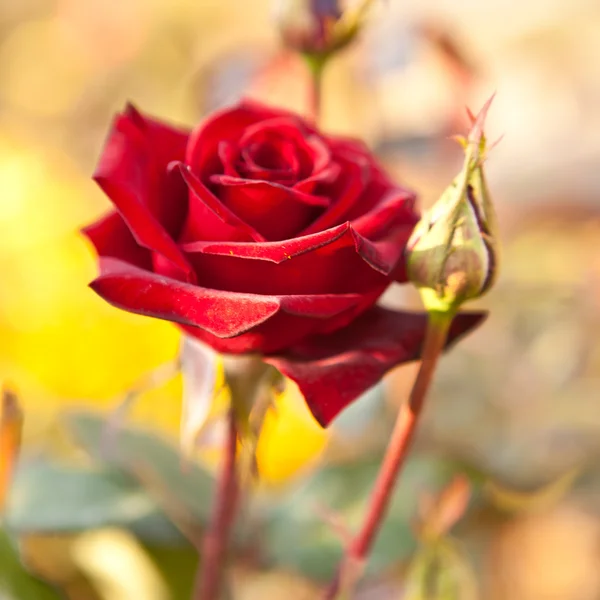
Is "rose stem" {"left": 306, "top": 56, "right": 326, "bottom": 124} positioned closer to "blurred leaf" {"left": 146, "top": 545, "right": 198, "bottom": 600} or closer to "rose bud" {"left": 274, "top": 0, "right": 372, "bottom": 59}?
"rose bud" {"left": 274, "top": 0, "right": 372, "bottom": 59}

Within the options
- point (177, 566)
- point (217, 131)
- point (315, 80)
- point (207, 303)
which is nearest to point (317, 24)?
point (315, 80)

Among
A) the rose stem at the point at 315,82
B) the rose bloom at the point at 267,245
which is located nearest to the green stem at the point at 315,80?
the rose stem at the point at 315,82

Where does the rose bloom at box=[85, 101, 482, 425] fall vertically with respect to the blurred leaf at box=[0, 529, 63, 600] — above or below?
above

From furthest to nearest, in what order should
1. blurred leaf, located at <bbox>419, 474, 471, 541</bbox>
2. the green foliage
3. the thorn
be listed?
1. the green foliage
2. blurred leaf, located at <bbox>419, 474, 471, 541</bbox>
3. the thorn

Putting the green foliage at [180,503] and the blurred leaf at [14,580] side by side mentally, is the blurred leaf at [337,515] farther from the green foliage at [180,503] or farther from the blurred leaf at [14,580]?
the blurred leaf at [14,580]

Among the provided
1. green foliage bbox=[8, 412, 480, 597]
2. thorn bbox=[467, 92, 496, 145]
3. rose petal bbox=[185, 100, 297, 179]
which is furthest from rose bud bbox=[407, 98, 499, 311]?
green foliage bbox=[8, 412, 480, 597]

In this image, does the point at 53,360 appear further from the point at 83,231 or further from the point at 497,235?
the point at 497,235

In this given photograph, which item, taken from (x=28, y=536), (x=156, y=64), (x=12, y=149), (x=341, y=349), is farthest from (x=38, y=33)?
(x=341, y=349)
